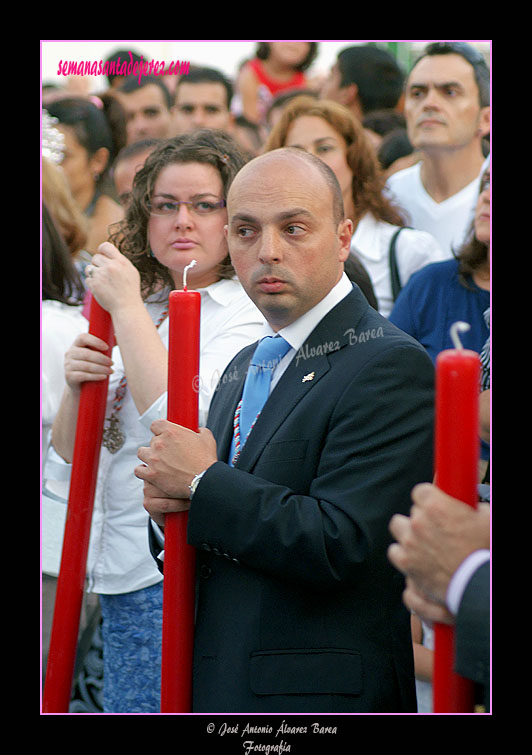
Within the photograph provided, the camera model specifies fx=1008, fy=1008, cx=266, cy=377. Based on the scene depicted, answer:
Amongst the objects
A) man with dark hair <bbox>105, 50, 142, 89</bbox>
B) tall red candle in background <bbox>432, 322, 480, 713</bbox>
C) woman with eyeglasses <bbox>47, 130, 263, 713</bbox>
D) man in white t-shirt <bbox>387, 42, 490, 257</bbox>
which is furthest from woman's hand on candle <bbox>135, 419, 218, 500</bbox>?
man in white t-shirt <bbox>387, 42, 490, 257</bbox>

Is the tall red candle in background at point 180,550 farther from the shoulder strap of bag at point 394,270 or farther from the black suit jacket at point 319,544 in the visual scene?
the shoulder strap of bag at point 394,270

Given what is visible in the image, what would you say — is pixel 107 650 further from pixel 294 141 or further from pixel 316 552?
pixel 294 141

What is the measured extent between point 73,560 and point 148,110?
2.40m

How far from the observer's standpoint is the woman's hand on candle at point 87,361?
194cm

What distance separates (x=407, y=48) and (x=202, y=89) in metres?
1.65

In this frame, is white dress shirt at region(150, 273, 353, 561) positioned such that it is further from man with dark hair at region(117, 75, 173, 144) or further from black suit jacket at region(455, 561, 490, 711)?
man with dark hair at region(117, 75, 173, 144)

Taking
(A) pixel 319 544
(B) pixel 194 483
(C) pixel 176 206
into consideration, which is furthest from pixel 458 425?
(C) pixel 176 206

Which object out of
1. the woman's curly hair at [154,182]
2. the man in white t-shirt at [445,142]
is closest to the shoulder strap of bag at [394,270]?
the man in white t-shirt at [445,142]

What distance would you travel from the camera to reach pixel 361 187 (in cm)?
298

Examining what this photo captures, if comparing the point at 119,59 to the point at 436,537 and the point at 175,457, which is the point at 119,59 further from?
the point at 436,537

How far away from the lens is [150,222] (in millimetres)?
2086

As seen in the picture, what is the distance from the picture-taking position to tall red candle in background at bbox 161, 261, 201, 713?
4.80ft
